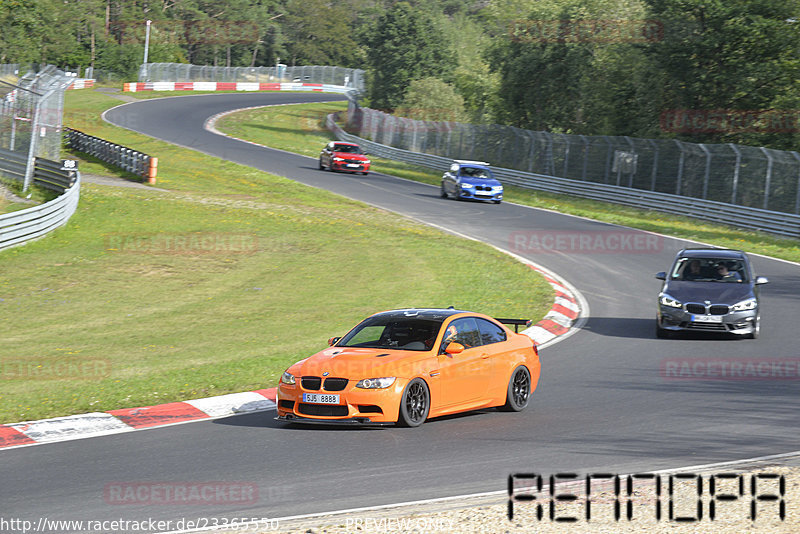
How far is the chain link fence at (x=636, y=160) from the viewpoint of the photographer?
34.0 meters

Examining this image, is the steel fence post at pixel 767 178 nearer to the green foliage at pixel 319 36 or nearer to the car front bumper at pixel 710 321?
the car front bumper at pixel 710 321

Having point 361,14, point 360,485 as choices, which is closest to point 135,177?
point 360,485

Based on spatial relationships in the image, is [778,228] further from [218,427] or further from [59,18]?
[59,18]

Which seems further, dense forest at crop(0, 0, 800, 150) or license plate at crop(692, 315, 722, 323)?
dense forest at crop(0, 0, 800, 150)

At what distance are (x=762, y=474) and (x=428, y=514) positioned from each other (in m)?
2.96

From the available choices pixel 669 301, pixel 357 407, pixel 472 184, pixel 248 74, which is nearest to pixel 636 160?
pixel 472 184

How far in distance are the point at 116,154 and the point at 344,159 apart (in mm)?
10764

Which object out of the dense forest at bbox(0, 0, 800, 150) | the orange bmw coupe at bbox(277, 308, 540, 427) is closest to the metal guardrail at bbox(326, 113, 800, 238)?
the dense forest at bbox(0, 0, 800, 150)

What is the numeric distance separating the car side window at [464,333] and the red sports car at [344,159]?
36209 mm

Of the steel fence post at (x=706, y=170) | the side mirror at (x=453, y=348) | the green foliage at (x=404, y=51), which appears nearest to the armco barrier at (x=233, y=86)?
the green foliage at (x=404, y=51)

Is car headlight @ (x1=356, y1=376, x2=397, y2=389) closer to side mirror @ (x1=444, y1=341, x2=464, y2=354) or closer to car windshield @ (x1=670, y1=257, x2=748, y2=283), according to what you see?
side mirror @ (x1=444, y1=341, x2=464, y2=354)

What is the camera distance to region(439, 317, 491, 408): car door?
11180 millimetres

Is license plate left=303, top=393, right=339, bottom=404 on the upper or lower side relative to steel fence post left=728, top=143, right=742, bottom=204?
lower

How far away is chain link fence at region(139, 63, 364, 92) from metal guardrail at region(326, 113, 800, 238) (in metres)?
51.0
